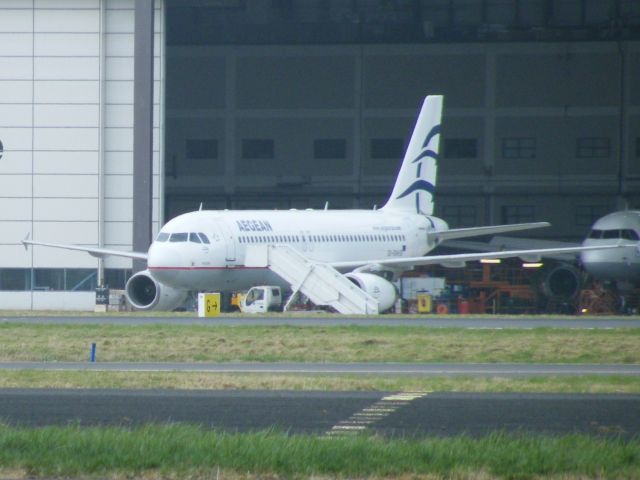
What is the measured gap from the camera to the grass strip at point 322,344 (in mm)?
26625

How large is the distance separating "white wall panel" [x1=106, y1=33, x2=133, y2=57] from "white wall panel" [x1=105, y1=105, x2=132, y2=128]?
204 cm

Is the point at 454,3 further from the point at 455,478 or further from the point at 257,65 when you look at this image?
the point at 455,478

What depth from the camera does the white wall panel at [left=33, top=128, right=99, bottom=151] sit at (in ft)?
175

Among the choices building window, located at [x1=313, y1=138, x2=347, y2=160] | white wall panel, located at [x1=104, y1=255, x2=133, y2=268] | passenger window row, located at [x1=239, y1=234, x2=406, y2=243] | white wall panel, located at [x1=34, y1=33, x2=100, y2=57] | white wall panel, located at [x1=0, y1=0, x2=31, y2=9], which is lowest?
white wall panel, located at [x1=104, y1=255, x2=133, y2=268]

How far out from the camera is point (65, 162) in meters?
53.8

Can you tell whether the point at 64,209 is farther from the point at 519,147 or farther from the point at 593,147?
the point at 593,147

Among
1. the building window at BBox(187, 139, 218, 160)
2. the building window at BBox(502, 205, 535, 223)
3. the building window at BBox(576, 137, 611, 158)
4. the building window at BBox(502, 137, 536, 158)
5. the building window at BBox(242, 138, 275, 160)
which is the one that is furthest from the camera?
the building window at BBox(187, 139, 218, 160)

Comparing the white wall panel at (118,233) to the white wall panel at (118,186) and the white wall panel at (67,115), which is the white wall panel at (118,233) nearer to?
the white wall panel at (118,186)

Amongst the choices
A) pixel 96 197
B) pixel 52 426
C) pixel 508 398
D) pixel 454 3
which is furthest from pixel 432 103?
pixel 52 426

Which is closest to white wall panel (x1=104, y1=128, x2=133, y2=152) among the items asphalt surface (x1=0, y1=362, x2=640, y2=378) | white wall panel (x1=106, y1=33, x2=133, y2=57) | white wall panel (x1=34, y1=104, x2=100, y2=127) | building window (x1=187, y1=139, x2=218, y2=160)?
white wall panel (x1=34, y1=104, x2=100, y2=127)

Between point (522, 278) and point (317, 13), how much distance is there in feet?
51.9

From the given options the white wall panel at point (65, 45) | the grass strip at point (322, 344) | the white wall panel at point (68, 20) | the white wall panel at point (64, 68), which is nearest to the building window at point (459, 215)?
the white wall panel at point (64, 68)

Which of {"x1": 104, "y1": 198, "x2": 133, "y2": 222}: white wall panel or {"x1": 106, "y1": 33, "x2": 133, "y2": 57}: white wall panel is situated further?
{"x1": 104, "y1": 198, "x2": 133, "y2": 222}: white wall panel

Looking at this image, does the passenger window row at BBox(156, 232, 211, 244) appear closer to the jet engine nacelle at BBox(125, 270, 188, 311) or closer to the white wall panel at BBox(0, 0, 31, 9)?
the jet engine nacelle at BBox(125, 270, 188, 311)
